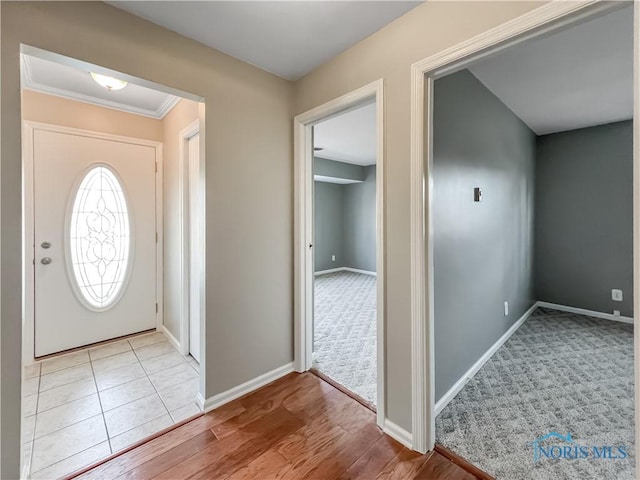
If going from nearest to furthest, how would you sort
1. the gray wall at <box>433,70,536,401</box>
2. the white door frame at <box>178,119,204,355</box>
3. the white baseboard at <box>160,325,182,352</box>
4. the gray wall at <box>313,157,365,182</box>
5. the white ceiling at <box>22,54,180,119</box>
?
the gray wall at <box>433,70,536,401</box>, the white ceiling at <box>22,54,180,119</box>, the white door frame at <box>178,119,204,355</box>, the white baseboard at <box>160,325,182,352</box>, the gray wall at <box>313,157,365,182</box>

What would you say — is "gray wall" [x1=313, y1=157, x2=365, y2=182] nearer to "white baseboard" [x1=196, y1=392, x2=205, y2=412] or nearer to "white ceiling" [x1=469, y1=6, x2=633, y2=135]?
"white ceiling" [x1=469, y1=6, x2=633, y2=135]

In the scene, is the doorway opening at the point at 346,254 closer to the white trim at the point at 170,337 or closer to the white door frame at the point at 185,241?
the white door frame at the point at 185,241

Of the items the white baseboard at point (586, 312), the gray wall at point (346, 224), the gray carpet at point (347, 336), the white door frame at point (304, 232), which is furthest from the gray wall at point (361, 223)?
the white door frame at point (304, 232)

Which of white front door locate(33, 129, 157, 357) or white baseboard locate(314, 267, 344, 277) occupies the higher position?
white front door locate(33, 129, 157, 357)

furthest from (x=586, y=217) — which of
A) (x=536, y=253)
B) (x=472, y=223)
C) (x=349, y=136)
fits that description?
(x=349, y=136)

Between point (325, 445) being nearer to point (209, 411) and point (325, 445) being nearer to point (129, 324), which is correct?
point (209, 411)

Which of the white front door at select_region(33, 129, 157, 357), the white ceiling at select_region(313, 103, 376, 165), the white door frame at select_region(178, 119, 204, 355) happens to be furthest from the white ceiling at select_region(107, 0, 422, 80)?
the white front door at select_region(33, 129, 157, 357)

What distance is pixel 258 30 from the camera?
1625 mm

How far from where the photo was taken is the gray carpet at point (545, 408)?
1418mm

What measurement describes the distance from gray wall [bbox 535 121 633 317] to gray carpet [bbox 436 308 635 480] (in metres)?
0.90

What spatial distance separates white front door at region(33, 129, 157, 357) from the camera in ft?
8.16

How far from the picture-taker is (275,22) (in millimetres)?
1551

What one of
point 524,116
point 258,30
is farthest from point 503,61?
point 258,30

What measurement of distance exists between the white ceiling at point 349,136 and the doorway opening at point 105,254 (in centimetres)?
181
